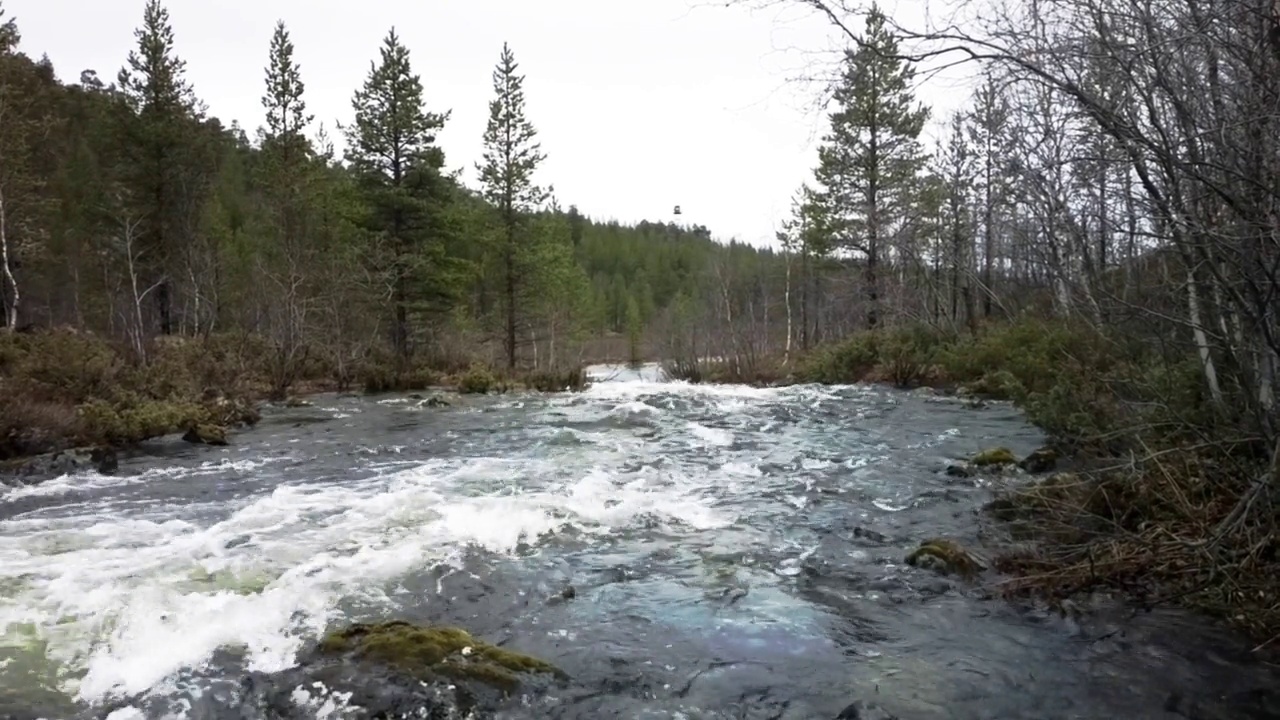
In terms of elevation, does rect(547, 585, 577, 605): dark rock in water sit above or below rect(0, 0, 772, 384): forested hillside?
below

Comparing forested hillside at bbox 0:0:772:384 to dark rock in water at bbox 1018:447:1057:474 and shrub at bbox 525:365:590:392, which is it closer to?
shrub at bbox 525:365:590:392

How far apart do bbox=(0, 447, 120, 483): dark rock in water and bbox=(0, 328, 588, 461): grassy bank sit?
616mm

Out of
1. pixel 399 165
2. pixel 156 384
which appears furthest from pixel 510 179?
pixel 156 384

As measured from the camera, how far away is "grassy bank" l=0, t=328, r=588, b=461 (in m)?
11.9

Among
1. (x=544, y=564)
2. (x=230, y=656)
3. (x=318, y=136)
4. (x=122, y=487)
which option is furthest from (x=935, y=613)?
(x=318, y=136)

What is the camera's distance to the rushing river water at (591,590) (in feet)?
14.8

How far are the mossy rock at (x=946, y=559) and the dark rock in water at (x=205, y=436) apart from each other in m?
11.2

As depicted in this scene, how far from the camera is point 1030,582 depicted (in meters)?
5.86

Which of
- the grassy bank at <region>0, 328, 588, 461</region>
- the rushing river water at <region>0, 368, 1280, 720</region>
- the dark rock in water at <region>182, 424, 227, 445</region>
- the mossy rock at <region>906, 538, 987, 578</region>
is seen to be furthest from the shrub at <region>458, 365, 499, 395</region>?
the mossy rock at <region>906, 538, 987, 578</region>

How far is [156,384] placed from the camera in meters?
15.4

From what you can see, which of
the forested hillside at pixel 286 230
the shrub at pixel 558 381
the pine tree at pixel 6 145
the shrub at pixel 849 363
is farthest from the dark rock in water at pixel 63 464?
the shrub at pixel 849 363

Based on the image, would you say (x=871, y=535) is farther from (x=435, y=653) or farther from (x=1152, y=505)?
(x=435, y=653)

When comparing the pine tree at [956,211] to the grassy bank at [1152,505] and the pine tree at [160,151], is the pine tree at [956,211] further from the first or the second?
the pine tree at [160,151]

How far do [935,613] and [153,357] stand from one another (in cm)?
1934
